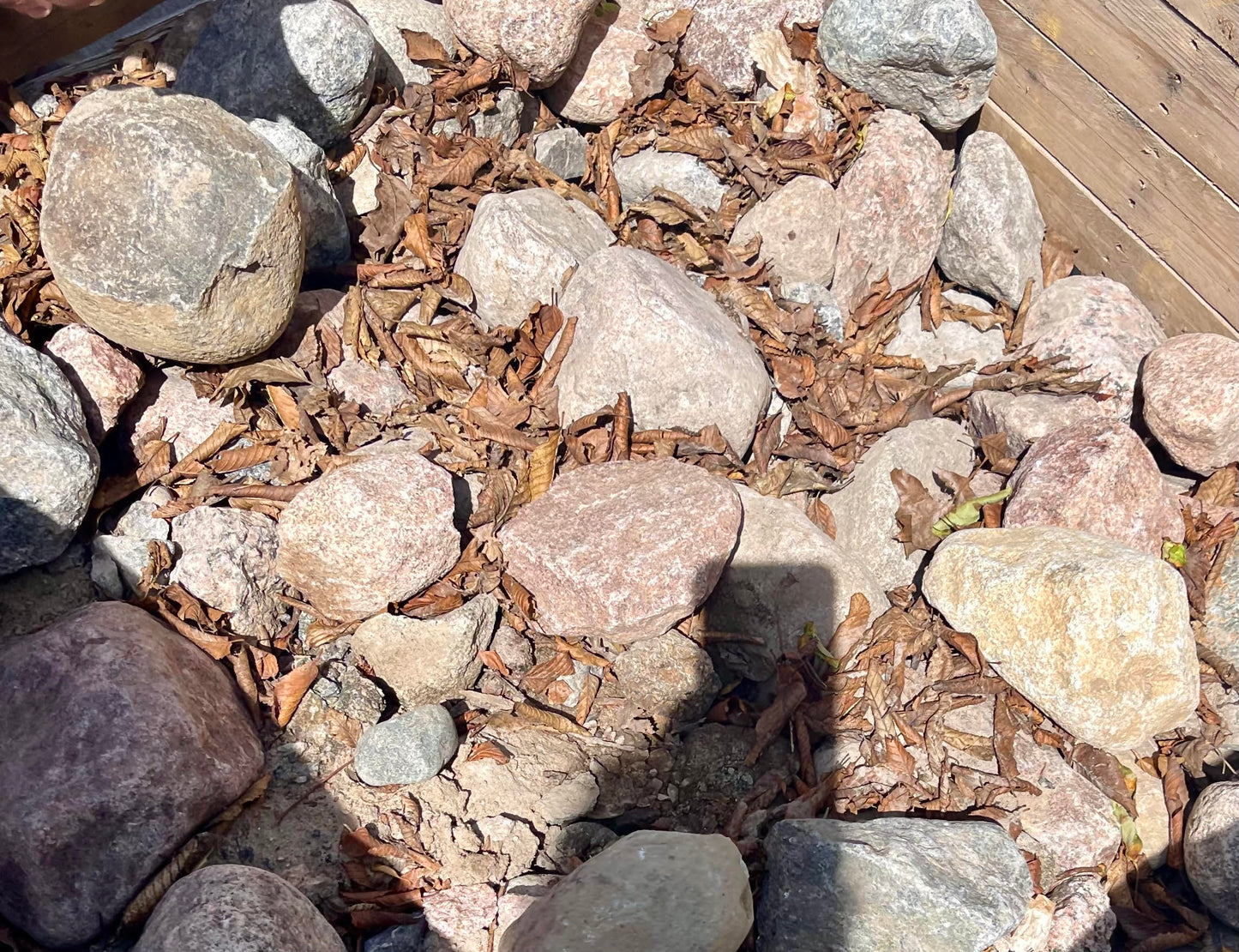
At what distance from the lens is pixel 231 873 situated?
95.4 inches

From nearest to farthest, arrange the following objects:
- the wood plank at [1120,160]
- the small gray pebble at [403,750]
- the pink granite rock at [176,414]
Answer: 1. the small gray pebble at [403,750]
2. the pink granite rock at [176,414]
3. the wood plank at [1120,160]

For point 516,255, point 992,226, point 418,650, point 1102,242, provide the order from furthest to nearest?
1. point 1102,242
2. point 992,226
3. point 516,255
4. point 418,650

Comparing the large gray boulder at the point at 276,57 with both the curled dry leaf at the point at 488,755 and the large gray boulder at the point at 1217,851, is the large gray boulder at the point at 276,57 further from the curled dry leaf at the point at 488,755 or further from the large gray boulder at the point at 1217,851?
the large gray boulder at the point at 1217,851

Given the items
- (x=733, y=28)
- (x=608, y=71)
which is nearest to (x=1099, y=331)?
(x=733, y=28)

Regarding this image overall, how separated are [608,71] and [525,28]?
54 centimetres

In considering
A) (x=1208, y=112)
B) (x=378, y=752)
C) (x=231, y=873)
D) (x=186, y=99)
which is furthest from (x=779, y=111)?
(x=231, y=873)

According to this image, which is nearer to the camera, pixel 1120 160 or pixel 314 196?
pixel 314 196

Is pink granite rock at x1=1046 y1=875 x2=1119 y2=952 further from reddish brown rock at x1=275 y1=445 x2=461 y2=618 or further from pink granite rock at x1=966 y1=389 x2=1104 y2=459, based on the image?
reddish brown rock at x1=275 y1=445 x2=461 y2=618

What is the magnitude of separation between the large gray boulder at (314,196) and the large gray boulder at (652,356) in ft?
3.16

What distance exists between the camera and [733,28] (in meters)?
4.40

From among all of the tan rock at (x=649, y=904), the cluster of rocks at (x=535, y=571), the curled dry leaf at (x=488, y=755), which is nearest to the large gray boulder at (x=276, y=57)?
the cluster of rocks at (x=535, y=571)

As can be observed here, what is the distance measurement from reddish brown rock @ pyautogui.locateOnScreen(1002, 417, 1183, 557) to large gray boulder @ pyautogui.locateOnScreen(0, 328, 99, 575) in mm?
3162

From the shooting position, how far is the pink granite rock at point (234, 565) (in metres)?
3.05

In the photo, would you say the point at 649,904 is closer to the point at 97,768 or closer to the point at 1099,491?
the point at 97,768
